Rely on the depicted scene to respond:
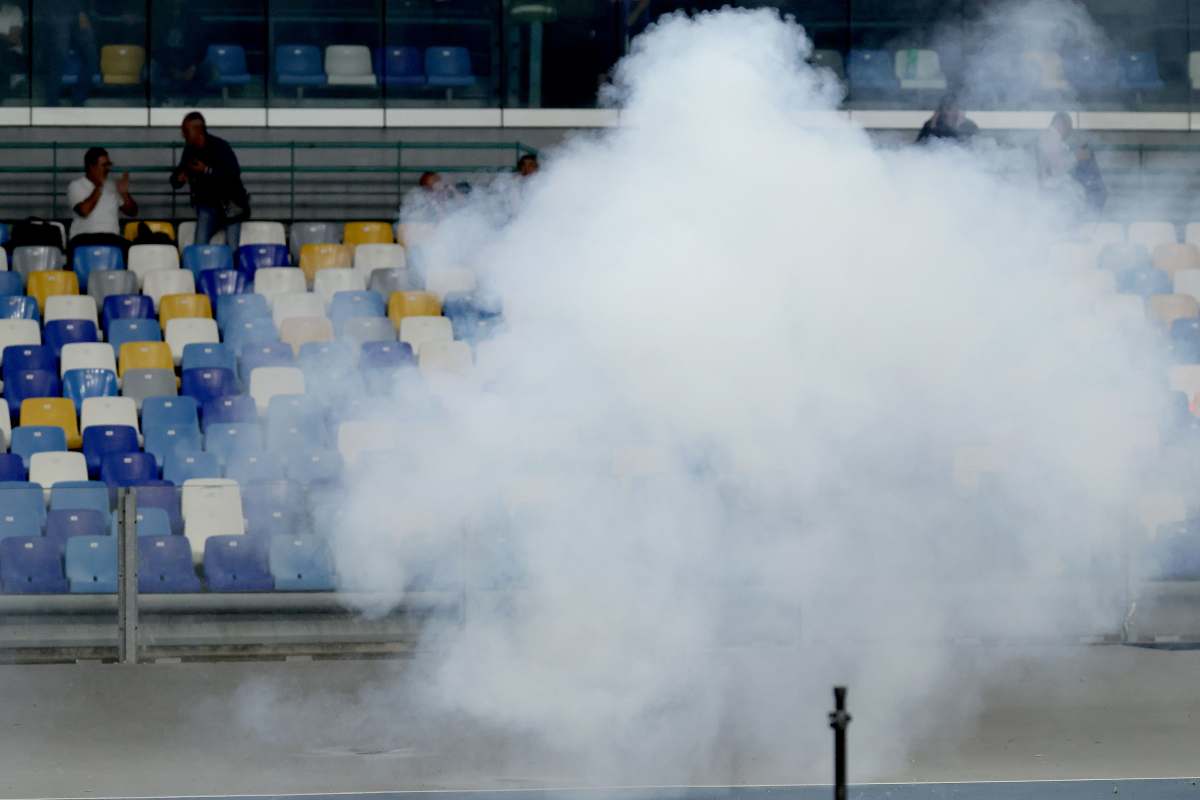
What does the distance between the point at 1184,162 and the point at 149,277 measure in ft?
31.9

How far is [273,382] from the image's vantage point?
14.8m

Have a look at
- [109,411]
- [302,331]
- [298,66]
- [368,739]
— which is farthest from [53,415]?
[298,66]

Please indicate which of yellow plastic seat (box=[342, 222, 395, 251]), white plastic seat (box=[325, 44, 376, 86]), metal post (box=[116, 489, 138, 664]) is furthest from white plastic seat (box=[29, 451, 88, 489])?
white plastic seat (box=[325, 44, 376, 86])

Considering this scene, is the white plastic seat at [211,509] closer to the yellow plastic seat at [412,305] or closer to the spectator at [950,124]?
the yellow plastic seat at [412,305]

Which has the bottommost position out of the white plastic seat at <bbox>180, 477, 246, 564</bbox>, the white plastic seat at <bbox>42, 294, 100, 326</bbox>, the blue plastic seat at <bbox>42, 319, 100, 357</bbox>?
the white plastic seat at <bbox>180, 477, 246, 564</bbox>

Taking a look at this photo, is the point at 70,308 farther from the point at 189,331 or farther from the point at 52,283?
the point at 189,331

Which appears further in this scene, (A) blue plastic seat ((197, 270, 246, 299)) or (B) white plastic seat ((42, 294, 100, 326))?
(A) blue plastic seat ((197, 270, 246, 299))

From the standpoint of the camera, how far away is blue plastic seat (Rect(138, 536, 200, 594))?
12602mm

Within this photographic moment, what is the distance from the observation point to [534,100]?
19.4m

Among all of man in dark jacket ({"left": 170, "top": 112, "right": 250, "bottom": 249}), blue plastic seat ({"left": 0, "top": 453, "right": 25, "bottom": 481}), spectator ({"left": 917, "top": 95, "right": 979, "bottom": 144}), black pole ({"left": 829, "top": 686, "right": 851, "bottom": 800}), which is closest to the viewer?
black pole ({"left": 829, "top": 686, "right": 851, "bottom": 800})

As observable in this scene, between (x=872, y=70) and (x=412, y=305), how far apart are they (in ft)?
19.3

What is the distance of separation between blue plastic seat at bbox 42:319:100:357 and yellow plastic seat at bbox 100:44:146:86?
3.95 meters

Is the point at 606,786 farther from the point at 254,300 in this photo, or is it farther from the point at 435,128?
the point at 435,128

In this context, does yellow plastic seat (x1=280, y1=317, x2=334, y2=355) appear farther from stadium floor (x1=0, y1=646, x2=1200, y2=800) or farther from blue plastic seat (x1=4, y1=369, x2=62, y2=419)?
stadium floor (x1=0, y1=646, x2=1200, y2=800)
